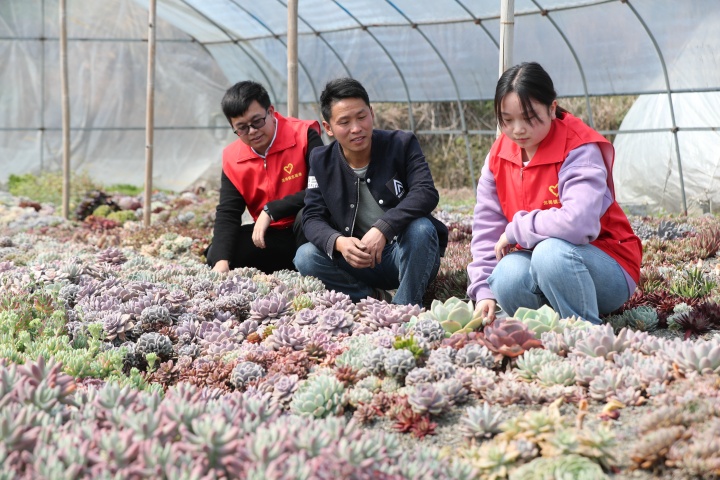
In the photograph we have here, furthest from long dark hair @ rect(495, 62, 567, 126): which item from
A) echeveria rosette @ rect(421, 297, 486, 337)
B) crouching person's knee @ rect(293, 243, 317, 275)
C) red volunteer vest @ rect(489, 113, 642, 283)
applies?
crouching person's knee @ rect(293, 243, 317, 275)

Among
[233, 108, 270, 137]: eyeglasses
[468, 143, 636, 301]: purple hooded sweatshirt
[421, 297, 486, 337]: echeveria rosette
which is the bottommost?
[421, 297, 486, 337]: echeveria rosette

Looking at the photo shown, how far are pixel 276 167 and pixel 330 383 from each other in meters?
2.81

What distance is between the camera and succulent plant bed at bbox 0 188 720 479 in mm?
1966

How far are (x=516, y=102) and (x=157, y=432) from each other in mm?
2157

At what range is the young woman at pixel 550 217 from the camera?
3398mm

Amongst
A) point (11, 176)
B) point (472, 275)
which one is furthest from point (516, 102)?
point (11, 176)

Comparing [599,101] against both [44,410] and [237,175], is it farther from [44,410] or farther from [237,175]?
[44,410]

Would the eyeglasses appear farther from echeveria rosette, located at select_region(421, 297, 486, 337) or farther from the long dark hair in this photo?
echeveria rosette, located at select_region(421, 297, 486, 337)

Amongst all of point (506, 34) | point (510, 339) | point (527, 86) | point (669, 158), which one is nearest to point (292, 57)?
point (506, 34)

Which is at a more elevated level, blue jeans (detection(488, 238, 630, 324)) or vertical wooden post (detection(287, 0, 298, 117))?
vertical wooden post (detection(287, 0, 298, 117))

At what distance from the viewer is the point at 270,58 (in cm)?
1427

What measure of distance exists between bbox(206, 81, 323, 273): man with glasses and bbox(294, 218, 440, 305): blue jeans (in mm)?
420

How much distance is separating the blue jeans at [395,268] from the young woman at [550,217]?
0.49 metres

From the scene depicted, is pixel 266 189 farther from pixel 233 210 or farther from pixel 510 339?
pixel 510 339
